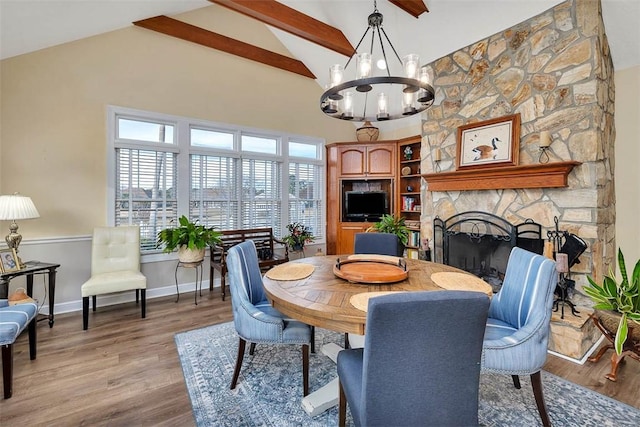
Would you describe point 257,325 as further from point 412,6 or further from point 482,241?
point 412,6

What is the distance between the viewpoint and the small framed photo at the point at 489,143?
3.18 meters

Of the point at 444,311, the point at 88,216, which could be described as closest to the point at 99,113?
the point at 88,216

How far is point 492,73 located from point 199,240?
415cm

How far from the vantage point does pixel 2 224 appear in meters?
3.08

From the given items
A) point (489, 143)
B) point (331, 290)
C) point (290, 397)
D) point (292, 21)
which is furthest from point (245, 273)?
point (292, 21)

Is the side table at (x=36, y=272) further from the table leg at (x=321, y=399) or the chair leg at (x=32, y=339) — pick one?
the table leg at (x=321, y=399)

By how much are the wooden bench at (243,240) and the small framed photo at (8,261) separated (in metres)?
1.91

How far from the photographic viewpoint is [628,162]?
9.73 feet

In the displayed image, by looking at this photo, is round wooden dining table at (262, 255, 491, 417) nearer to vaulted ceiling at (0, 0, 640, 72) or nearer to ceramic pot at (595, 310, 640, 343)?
ceramic pot at (595, 310, 640, 343)

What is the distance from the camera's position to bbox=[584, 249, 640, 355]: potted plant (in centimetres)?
203

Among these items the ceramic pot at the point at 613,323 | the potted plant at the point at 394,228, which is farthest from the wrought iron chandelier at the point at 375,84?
the potted plant at the point at 394,228

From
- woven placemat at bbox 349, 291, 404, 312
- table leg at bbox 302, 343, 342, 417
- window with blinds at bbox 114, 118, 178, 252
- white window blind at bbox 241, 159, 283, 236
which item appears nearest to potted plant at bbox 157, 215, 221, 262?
window with blinds at bbox 114, 118, 178, 252

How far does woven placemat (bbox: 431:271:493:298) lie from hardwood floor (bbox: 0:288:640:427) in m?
1.19

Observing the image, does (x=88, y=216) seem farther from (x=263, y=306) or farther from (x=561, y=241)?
(x=561, y=241)
